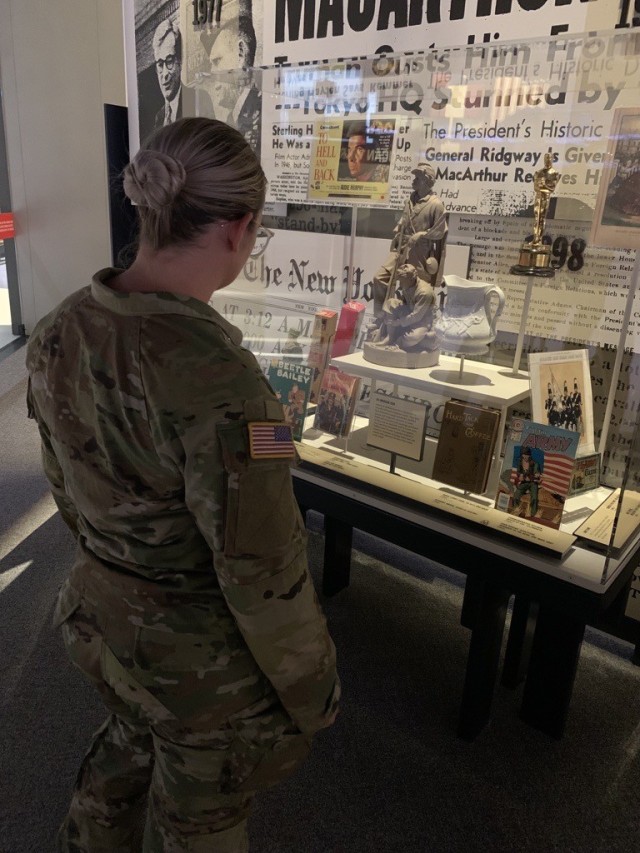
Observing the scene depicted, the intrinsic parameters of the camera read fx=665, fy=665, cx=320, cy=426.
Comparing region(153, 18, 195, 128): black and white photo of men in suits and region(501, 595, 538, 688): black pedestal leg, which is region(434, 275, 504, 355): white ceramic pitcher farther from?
region(153, 18, 195, 128): black and white photo of men in suits

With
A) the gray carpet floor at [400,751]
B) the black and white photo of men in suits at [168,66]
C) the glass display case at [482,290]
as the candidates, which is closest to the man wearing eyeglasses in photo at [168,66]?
the black and white photo of men in suits at [168,66]

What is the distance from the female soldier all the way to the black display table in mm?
664

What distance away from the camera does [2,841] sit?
145 centimetres

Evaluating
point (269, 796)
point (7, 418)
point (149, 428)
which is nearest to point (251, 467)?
point (149, 428)

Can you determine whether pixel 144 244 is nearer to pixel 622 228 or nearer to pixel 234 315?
pixel 622 228

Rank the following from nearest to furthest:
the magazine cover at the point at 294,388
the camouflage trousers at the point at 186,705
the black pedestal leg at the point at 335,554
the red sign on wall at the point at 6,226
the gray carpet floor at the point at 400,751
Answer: the camouflage trousers at the point at 186,705, the gray carpet floor at the point at 400,751, the magazine cover at the point at 294,388, the black pedestal leg at the point at 335,554, the red sign on wall at the point at 6,226

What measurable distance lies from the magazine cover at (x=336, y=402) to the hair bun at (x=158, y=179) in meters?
1.16

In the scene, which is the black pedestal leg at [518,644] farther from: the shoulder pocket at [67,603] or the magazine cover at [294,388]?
the shoulder pocket at [67,603]

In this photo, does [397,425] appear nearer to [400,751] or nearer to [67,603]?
[400,751]

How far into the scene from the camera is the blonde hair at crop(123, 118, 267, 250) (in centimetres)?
86

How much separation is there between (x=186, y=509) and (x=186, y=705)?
302 mm

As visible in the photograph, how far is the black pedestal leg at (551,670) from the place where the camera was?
1.68 metres

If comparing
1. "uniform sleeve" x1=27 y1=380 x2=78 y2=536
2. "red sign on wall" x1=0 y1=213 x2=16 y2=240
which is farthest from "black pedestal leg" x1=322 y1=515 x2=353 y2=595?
"red sign on wall" x1=0 y1=213 x2=16 y2=240

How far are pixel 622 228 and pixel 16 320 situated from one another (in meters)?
5.10
